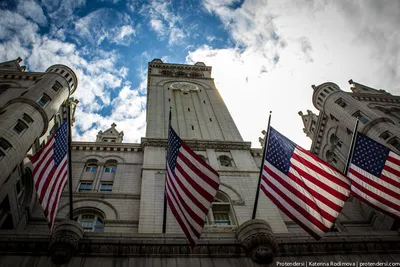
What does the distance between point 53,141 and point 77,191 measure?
918 centimetres

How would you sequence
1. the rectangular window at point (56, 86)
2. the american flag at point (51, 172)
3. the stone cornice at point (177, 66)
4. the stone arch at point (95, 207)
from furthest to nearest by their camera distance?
the stone cornice at point (177, 66), the rectangular window at point (56, 86), the stone arch at point (95, 207), the american flag at point (51, 172)

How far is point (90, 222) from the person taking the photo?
58.6ft

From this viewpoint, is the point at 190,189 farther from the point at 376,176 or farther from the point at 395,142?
the point at 395,142

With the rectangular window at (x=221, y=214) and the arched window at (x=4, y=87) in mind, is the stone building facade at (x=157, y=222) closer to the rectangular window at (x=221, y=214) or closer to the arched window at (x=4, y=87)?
the rectangular window at (x=221, y=214)

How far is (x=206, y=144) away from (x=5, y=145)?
50.0 ft

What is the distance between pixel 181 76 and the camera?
48.8m

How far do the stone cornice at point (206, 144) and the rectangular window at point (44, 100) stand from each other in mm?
8037

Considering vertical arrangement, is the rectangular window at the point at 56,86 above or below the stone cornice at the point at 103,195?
above

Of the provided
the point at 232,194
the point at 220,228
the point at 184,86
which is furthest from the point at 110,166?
the point at 184,86

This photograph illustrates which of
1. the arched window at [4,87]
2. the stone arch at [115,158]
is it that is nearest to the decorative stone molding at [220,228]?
the stone arch at [115,158]

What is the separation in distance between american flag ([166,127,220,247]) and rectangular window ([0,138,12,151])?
895 centimetres

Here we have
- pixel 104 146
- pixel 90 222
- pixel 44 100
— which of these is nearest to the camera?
pixel 90 222

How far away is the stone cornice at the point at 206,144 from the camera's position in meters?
25.2

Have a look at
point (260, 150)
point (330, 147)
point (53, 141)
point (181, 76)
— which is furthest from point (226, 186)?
point (181, 76)
